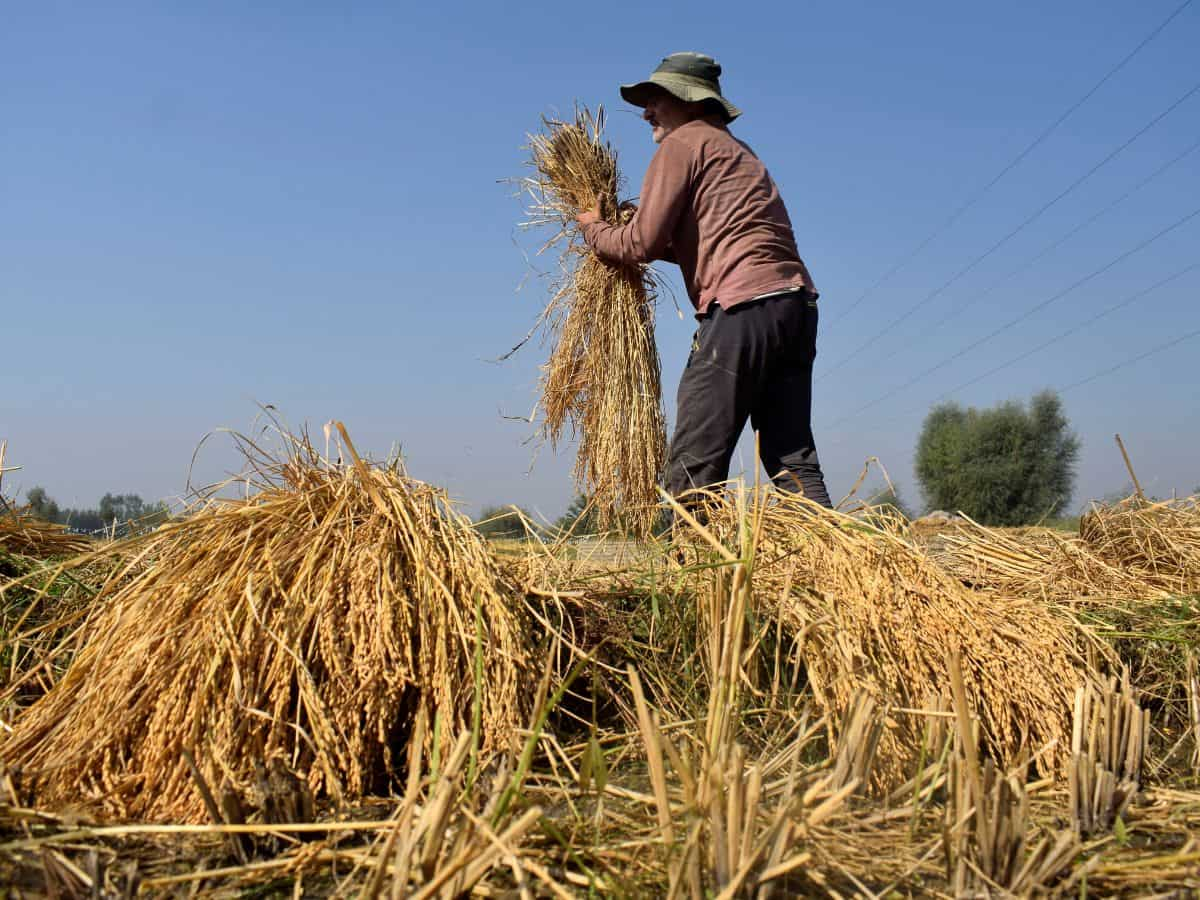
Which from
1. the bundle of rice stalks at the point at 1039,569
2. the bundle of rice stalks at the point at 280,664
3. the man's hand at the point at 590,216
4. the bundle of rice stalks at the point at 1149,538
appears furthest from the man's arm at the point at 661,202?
the bundle of rice stalks at the point at 280,664

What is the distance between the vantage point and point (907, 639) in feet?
6.05

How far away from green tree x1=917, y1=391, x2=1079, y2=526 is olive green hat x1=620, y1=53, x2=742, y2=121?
2396 cm

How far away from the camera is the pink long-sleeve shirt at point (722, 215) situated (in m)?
3.43

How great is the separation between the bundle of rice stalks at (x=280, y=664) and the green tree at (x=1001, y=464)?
2602 cm

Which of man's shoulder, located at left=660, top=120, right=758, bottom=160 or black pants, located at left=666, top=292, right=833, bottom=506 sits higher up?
man's shoulder, located at left=660, top=120, right=758, bottom=160

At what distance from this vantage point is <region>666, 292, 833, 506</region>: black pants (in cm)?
331

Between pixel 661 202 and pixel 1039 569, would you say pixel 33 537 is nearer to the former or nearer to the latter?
pixel 661 202

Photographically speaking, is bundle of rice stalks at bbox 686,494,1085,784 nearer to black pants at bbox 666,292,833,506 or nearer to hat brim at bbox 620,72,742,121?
black pants at bbox 666,292,833,506

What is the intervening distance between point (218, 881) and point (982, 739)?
1417mm

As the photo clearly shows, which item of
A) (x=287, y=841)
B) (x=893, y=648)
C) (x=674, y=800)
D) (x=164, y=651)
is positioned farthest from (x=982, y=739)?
(x=164, y=651)

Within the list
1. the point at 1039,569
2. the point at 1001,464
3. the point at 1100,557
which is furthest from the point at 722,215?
the point at 1001,464

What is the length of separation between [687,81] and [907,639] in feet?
8.99

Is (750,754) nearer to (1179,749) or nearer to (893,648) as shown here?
(893,648)

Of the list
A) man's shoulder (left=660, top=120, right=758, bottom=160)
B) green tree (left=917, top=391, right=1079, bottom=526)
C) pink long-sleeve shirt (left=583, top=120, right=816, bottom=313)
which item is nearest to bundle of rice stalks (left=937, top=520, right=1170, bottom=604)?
pink long-sleeve shirt (left=583, top=120, right=816, bottom=313)
